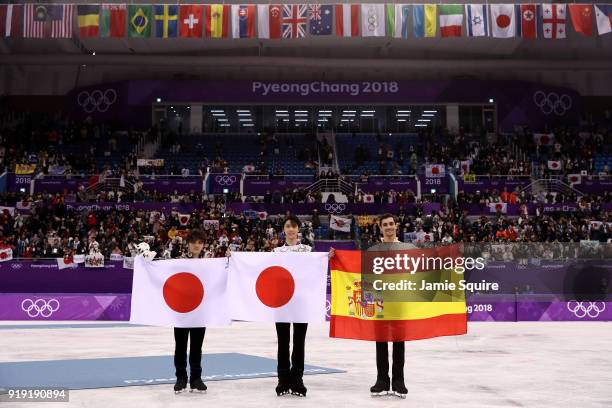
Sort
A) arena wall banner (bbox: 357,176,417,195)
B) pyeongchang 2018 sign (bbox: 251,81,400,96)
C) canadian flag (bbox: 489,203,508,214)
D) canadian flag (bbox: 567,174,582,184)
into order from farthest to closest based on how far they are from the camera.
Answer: pyeongchang 2018 sign (bbox: 251,81,400,96), canadian flag (bbox: 567,174,582,184), arena wall banner (bbox: 357,176,417,195), canadian flag (bbox: 489,203,508,214)

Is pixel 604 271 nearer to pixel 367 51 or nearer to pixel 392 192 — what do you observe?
pixel 392 192

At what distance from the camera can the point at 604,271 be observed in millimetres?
21219

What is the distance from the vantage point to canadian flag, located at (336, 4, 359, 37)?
123 feet

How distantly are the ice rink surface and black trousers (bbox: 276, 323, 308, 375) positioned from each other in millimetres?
356

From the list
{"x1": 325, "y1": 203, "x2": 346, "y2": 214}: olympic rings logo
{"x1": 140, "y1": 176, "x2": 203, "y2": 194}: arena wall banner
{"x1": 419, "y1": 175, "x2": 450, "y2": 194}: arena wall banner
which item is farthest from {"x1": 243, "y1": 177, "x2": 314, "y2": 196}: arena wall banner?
{"x1": 419, "y1": 175, "x2": 450, "y2": 194}: arena wall banner

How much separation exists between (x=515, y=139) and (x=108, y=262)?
29.3 m

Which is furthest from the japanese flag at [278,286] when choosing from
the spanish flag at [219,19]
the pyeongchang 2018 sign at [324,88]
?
the pyeongchang 2018 sign at [324,88]

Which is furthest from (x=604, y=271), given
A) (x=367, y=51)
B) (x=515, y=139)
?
(x=367, y=51)

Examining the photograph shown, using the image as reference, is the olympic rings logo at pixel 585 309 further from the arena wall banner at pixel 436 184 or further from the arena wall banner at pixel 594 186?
the arena wall banner at pixel 594 186

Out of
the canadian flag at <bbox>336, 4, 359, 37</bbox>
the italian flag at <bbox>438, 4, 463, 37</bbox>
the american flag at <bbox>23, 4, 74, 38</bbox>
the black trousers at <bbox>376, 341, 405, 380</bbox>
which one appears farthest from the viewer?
the canadian flag at <bbox>336, 4, 359, 37</bbox>

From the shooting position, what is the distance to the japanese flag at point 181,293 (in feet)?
27.9

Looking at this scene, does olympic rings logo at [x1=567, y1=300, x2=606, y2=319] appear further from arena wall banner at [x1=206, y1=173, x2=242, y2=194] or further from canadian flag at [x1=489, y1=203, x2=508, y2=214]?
arena wall banner at [x1=206, y1=173, x2=242, y2=194]

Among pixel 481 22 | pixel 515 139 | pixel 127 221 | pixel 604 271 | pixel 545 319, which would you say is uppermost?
pixel 481 22

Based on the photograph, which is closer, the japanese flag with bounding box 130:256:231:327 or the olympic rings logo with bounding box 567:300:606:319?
the japanese flag with bounding box 130:256:231:327
